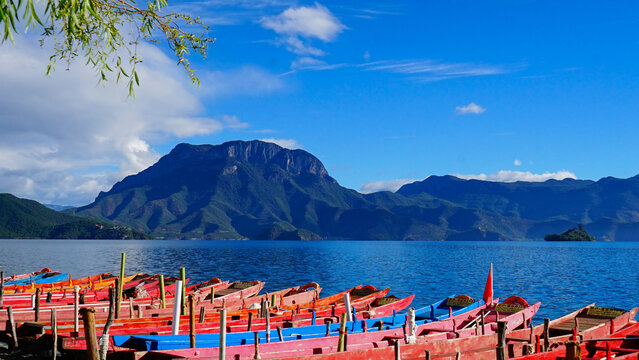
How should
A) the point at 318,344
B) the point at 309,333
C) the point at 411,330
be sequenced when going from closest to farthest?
the point at 318,344 → the point at 411,330 → the point at 309,333

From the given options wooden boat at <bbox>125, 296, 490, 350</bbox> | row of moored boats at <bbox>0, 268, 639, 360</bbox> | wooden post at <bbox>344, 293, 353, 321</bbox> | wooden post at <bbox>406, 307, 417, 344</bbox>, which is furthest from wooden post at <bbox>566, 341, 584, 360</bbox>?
wooden post at <bbox>344, 293, 353, 321</bbox>

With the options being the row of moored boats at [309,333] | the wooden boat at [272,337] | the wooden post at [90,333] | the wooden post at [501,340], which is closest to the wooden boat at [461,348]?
the row of moored boats at [309,333]

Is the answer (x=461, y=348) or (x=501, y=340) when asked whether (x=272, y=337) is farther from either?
(x=501, y=340)

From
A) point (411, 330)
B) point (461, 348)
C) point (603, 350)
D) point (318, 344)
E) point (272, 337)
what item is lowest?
point (603, 350)

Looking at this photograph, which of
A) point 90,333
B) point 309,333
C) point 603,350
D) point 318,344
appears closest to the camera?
point 90,333

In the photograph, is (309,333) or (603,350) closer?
(603,350)

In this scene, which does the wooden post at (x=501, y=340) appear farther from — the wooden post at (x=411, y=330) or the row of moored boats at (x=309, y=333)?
the wooden post at (x=411, y=330)

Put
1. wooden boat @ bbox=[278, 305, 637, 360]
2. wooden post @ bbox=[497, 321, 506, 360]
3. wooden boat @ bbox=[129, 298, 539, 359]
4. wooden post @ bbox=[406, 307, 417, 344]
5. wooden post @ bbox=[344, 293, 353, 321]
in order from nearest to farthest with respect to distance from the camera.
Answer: wooden boat @ bbox=[129, 298, 539, 359] → wooden post @ bbox=[497, 321, 506, 360] → wooden boat @ bbox=[278, 305, 637, 360] → wooden post @ bbox=[406, 307, 417, 344] → wooden post @ bbox=[344, 293, 353, 321]

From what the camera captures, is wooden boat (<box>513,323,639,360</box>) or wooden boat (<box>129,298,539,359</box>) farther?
wooden boat (<box>513,323,639,360</box>)

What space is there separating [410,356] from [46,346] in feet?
44.4

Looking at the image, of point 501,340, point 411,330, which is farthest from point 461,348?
point 501,340

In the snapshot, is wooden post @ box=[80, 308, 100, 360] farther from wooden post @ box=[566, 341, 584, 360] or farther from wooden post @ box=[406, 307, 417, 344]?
wooden post @ box=[566, 341, 584, 360]

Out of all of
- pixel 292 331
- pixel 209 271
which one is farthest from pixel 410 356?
pixel 209 271

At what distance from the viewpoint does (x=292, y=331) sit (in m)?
20.5
